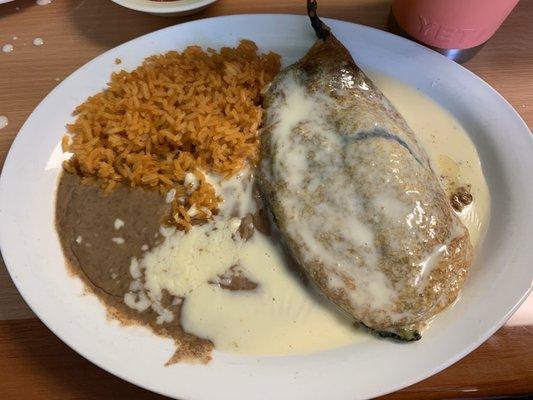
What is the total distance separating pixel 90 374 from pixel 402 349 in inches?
27.6

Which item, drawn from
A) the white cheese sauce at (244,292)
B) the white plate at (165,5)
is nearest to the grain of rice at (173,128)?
the white cheese sauce at (244,292)

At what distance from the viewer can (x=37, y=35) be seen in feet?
5.15

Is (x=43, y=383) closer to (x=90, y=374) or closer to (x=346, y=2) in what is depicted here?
(x=90, y=374)

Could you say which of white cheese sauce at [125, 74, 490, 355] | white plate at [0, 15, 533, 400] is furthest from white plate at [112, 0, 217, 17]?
white cheese sauce at [125, 74, 490, 355]

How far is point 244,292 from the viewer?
1.13 m

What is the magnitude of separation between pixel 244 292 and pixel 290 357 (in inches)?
7.0

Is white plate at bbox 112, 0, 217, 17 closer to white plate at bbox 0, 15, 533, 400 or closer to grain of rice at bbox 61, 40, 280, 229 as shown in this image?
white plate at bbox 0, 15, 533, 400

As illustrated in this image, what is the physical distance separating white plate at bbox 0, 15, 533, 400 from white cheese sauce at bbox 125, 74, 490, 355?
0.04 metres

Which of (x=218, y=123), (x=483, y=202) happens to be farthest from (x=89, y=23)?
(x=483, y=202)

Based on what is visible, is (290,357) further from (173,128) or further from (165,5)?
(165,5)

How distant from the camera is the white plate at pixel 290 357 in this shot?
3.34ft

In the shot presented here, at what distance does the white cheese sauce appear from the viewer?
3.57 feet

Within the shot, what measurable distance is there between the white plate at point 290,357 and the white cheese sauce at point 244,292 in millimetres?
37

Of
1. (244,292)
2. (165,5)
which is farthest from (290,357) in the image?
(165,5)
